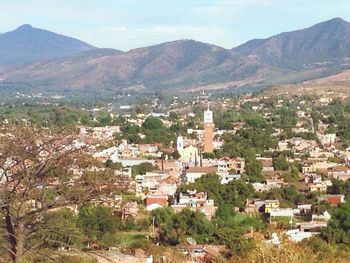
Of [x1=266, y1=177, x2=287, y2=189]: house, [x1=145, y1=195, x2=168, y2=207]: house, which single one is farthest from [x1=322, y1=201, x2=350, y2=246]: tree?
[x1=266, y1=177, x2=287, y2=189]: house

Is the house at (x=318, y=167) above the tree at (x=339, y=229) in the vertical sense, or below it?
below

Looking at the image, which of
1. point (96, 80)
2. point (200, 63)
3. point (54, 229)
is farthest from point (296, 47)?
point (54, 229)

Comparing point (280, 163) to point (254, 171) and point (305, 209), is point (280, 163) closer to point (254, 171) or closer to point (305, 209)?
point (254, 171)

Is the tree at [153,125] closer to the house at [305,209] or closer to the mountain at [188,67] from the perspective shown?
the house at [305,209]

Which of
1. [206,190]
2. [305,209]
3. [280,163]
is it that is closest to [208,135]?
[280,163]

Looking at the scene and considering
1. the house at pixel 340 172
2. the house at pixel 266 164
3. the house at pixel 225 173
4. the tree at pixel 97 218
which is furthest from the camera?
the house at pixel 266 164

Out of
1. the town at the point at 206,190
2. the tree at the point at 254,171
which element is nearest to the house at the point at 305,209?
the town at the point at 206,190

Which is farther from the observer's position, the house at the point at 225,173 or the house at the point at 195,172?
the house at the point at 195,172
